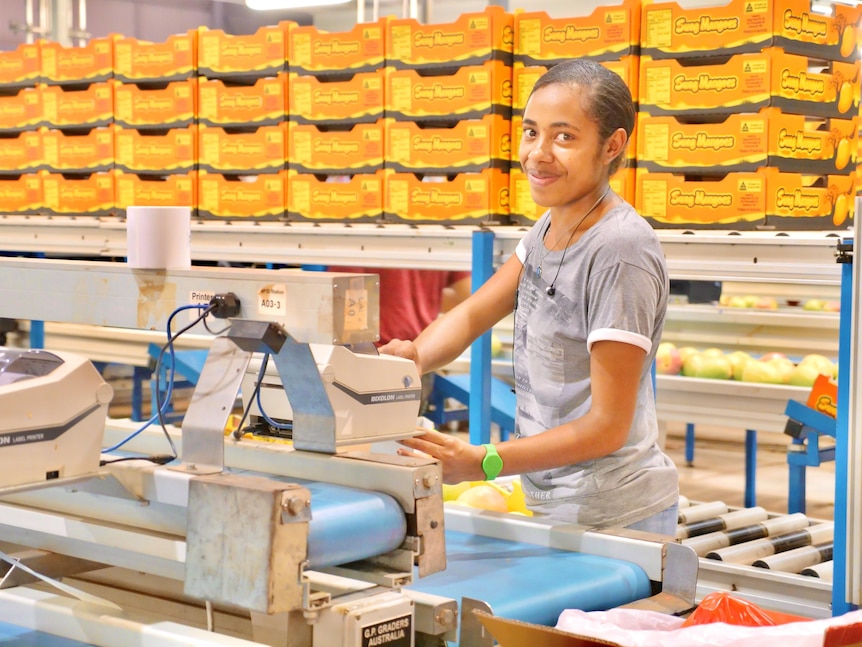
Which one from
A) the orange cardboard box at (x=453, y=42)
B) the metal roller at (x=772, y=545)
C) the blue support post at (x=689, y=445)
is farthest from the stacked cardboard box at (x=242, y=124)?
the blue support post at (x=689, y=445)

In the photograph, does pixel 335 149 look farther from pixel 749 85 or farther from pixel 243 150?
pixel 749 85

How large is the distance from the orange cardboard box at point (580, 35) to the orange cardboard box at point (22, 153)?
7.77ft

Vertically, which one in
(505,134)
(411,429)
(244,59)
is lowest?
(411,429)

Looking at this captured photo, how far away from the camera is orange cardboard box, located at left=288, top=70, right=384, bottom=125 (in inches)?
156

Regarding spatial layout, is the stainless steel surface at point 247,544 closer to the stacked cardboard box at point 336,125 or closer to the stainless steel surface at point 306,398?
the stainless steel surface at point 306,398

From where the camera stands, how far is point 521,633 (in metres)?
1.24

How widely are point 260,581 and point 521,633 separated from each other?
0.29 meters

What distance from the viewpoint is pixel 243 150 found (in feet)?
→ 14.1

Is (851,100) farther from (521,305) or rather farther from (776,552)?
(521,305)

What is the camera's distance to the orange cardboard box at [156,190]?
447 cm

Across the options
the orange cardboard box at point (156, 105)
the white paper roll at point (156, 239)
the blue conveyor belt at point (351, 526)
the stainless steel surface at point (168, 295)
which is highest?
the orange cardboard box at point (156, 105)

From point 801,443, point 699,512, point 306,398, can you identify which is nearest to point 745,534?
point 699,512

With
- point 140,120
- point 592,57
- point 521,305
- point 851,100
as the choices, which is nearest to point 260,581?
point 521,305

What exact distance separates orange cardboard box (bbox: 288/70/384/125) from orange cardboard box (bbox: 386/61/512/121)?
65mm
